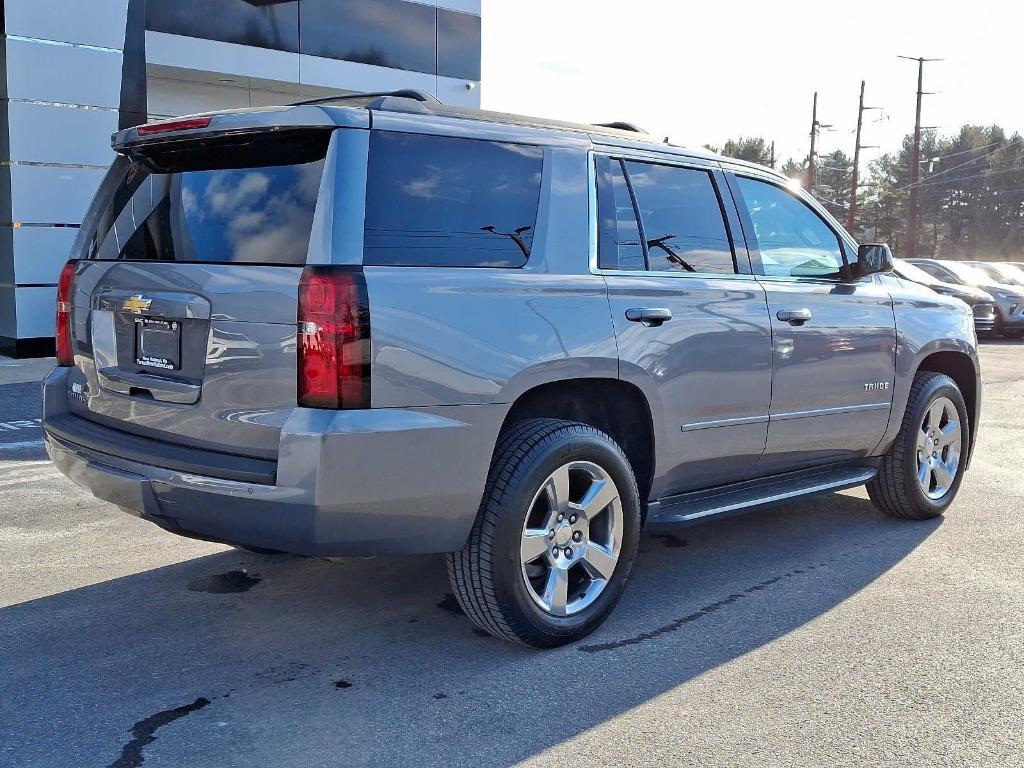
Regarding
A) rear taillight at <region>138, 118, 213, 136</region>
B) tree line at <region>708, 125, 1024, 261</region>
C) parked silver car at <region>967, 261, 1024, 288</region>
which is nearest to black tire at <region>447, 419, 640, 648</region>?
rear taillight at <region>138, 118, 213, 136</region>

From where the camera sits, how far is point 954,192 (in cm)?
8212

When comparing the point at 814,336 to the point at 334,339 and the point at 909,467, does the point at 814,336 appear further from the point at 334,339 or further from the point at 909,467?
the point at 334,339

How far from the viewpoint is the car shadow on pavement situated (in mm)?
3240

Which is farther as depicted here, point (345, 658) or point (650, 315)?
point (650, 315)

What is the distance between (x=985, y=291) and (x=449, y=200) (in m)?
19.8

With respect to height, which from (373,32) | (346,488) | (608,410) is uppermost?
(373,32)

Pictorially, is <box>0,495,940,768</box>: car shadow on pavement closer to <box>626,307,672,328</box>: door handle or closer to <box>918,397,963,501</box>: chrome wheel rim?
<box>918,397,963,501</box>: chrome wheel rim

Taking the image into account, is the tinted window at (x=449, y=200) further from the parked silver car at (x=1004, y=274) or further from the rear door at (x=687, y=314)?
the parked silver car at (x=1004, y=274)

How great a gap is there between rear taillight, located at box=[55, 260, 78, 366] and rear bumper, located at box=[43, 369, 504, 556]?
769 mm

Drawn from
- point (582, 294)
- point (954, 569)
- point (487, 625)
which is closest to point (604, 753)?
point (487, 625)

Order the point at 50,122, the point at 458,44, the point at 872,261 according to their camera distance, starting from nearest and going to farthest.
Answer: the point at 872,261 < the point at 50,122 < the point at 458,44

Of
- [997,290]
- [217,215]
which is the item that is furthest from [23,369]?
[997,290]

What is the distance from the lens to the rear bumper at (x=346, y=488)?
3418 millimetres

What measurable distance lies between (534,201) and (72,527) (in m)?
3.06
